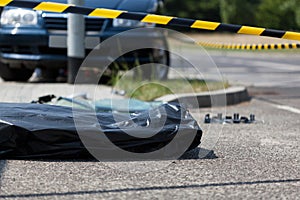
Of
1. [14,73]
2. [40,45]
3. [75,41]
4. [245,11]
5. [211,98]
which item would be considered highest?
[75,41]

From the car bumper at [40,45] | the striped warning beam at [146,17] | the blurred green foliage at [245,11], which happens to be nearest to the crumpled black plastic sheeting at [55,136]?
the striped warning beam at [146,17]

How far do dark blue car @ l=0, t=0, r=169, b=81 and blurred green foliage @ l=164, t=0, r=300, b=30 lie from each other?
2292 cm

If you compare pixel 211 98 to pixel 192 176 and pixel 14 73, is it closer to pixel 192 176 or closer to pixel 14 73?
pixel 14 73

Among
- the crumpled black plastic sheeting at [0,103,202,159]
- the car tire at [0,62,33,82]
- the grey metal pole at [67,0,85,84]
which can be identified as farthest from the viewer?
the car tire at [0,62,33,82]

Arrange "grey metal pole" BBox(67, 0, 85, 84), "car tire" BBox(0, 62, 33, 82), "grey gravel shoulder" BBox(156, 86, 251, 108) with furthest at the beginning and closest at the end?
1. "car tire" BBox(0, 62, 33, 82)
2. "grey metal pole" BBox(67, 0, 85, 84)
3. "grey gravel shoulder" BBox(156, 86, 251, 108)

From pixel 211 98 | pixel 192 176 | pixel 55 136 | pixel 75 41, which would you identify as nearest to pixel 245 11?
pixel 75 41

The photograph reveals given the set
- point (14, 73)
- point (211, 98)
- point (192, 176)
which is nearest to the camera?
point (192, 176)

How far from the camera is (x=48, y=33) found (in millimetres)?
10453

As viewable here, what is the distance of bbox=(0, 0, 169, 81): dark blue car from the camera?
10.4m

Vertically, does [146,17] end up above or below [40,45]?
above

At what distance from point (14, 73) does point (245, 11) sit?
101 ft

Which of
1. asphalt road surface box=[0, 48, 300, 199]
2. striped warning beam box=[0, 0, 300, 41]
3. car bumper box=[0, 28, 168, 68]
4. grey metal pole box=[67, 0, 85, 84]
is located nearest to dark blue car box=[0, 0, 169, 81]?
car bumper box=[0, 28, 168, 68]

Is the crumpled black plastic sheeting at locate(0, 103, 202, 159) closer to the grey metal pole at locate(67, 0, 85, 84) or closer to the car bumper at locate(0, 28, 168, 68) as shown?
the grey metal pole at locate(67, 0, 85, 84)

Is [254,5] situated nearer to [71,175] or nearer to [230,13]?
[230,13]
